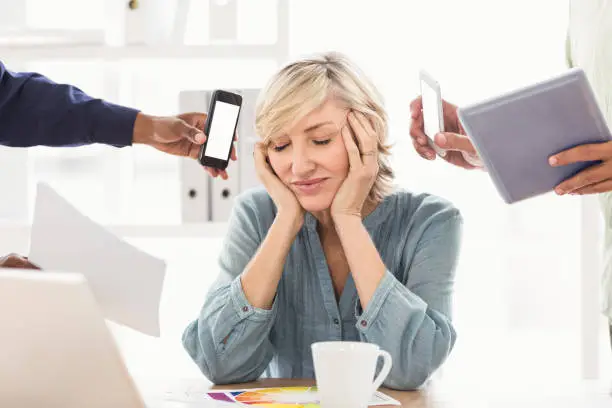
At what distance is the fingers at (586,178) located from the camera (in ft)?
4.62

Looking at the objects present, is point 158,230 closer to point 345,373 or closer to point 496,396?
point 496,396

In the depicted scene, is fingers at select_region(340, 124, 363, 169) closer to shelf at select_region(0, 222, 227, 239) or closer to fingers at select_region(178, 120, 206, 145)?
fingers at select_region(178, 120, 206, 145)

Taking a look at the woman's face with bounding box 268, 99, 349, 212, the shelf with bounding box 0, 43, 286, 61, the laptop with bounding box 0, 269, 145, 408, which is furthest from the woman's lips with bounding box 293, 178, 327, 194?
the shelf with bounding box 0, 43, 286, 61

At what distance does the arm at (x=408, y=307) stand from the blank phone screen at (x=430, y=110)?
9.3 inches

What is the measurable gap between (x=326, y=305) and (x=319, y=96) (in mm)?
414

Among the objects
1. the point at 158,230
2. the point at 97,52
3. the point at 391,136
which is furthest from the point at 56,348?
the point at 391,136

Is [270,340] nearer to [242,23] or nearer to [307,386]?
[307,386]

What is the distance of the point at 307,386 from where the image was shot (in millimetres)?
1328

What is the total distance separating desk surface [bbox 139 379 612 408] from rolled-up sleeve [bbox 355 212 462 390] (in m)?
0.04

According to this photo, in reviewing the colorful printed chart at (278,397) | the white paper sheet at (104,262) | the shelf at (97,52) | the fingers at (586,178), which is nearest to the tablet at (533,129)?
the fingers at (586,178)

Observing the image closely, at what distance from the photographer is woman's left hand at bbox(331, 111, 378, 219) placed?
63.9 inches

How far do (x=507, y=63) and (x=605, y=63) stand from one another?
1387 mm

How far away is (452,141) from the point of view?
166 centimetres

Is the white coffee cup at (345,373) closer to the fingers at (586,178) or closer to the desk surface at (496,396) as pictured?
the desk surface at (496,396)
